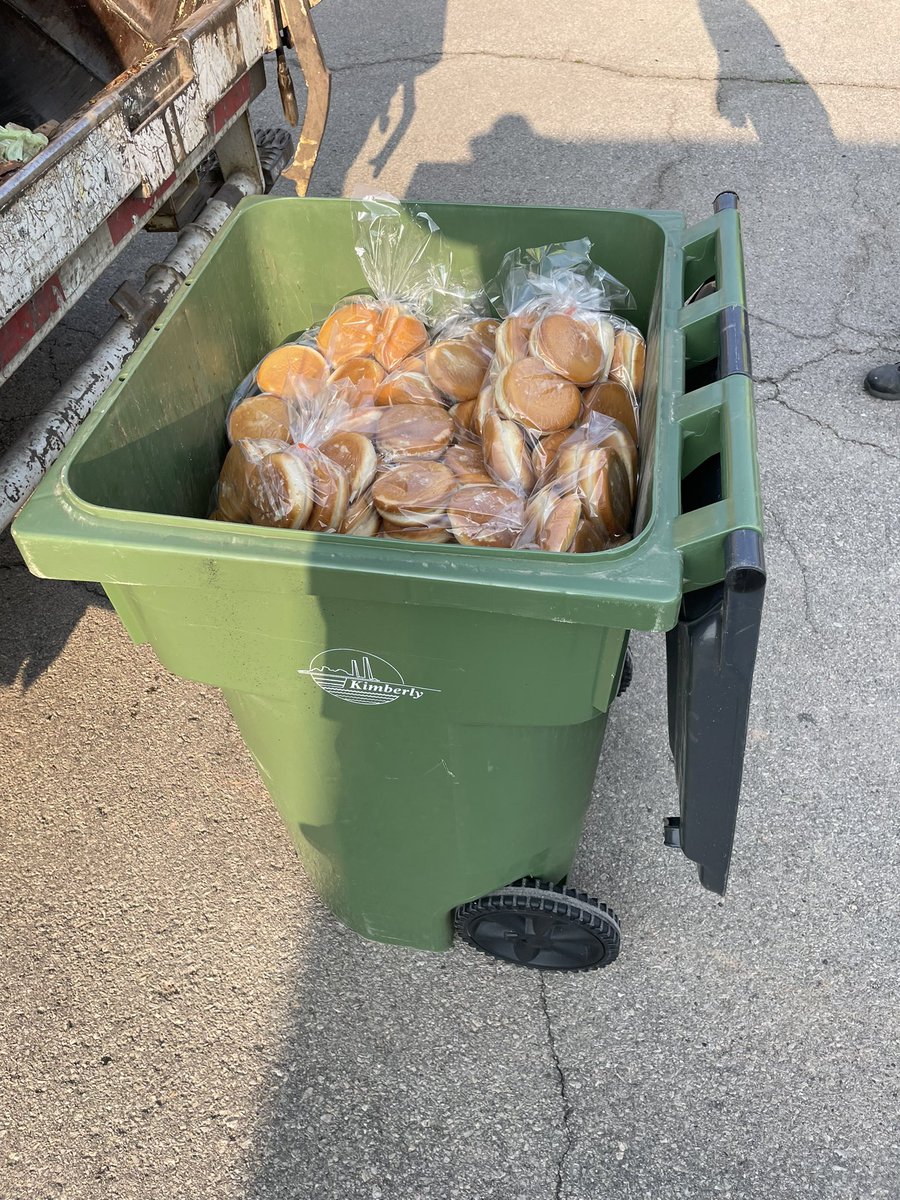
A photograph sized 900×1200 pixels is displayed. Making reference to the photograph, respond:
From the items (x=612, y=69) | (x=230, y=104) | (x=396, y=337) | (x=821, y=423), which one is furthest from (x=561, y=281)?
(x=612, y=69)

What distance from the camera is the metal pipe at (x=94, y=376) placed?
1716mm

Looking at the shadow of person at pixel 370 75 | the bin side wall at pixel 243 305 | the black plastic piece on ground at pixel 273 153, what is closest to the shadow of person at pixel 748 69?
the shadow of person at pixel 370 75

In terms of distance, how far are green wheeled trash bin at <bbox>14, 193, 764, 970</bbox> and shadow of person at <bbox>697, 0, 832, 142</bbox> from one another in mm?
3829

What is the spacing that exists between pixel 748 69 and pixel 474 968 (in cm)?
543

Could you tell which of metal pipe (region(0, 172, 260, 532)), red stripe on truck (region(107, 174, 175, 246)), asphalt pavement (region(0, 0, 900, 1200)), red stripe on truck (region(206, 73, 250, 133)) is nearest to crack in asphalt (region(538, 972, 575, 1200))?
asphalt pavement (region(0, 0, 900, 1200))

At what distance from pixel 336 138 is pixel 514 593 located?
4517mm

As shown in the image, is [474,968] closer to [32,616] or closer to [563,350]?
[563,350]

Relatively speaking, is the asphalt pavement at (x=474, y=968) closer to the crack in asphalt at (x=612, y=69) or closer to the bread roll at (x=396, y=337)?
the bread roll at (x=396, y=337)

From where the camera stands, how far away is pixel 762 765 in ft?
6.95

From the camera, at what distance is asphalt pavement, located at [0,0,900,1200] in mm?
1571

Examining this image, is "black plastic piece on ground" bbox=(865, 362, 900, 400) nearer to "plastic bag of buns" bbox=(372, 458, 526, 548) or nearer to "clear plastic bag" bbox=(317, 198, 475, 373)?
"clear plastic bag" bbox=(317, 198, 475, 373)

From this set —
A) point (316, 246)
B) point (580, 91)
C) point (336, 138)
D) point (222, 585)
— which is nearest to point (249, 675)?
point (222, 585)

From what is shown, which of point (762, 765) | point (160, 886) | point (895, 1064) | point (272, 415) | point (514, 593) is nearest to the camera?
point (514, 593)

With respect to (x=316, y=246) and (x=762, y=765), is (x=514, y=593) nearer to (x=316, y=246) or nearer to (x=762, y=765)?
(x=316, y=246)
